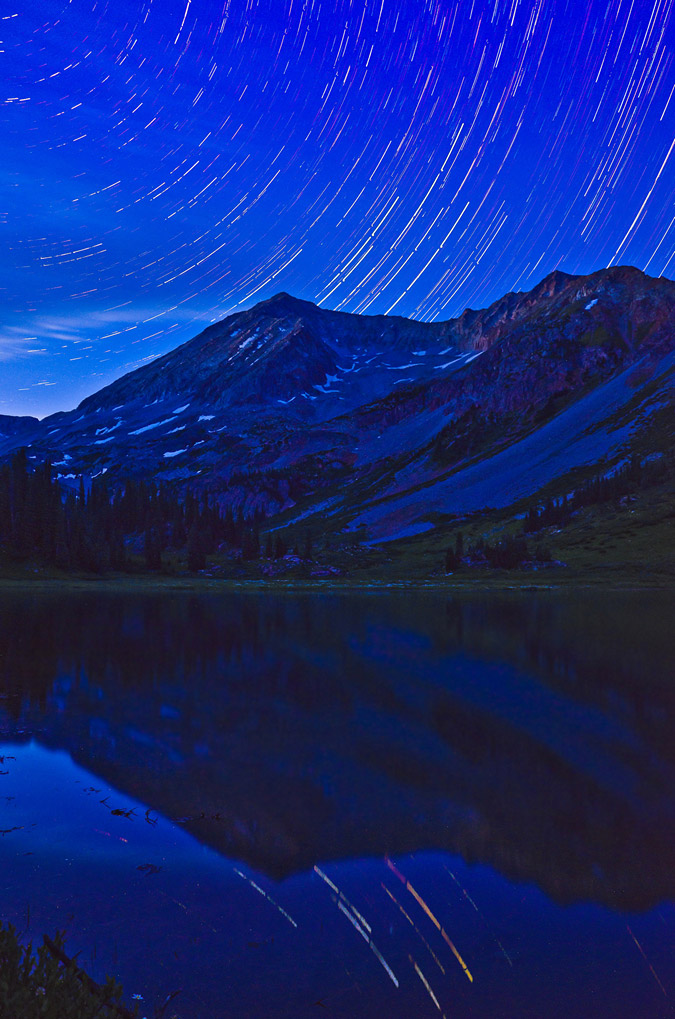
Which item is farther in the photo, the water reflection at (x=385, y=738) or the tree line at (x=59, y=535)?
the tree line at (x=59, y=535)

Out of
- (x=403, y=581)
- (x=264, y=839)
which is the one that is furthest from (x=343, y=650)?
(x=403, y=581)

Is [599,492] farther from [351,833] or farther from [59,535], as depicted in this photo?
[351,833]

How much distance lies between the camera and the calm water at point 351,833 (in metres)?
8.87

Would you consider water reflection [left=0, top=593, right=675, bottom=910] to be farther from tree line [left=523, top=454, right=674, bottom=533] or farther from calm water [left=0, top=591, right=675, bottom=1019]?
tree line [left=523, top=454, right=674, bottom=533]

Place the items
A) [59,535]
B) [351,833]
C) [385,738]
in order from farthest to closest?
[59,535] < [385,738] < [351,833]

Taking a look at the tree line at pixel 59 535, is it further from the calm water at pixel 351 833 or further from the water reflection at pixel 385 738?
the calm water at pixel 351 833

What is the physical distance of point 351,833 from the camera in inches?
539

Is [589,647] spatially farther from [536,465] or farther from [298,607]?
[536,465]

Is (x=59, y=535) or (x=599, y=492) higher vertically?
(x=599, y=492)

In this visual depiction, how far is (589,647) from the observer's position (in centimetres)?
3756

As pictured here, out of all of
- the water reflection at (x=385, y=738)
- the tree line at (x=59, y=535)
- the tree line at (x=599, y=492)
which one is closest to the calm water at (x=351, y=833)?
the water reflection at (x=385, y=738)

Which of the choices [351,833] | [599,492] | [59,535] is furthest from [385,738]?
[599,492]

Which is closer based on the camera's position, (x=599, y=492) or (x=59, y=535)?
(x=59, y=535)

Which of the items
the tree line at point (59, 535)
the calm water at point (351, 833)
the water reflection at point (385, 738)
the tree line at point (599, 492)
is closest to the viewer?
the calm water at point (351, 833)
